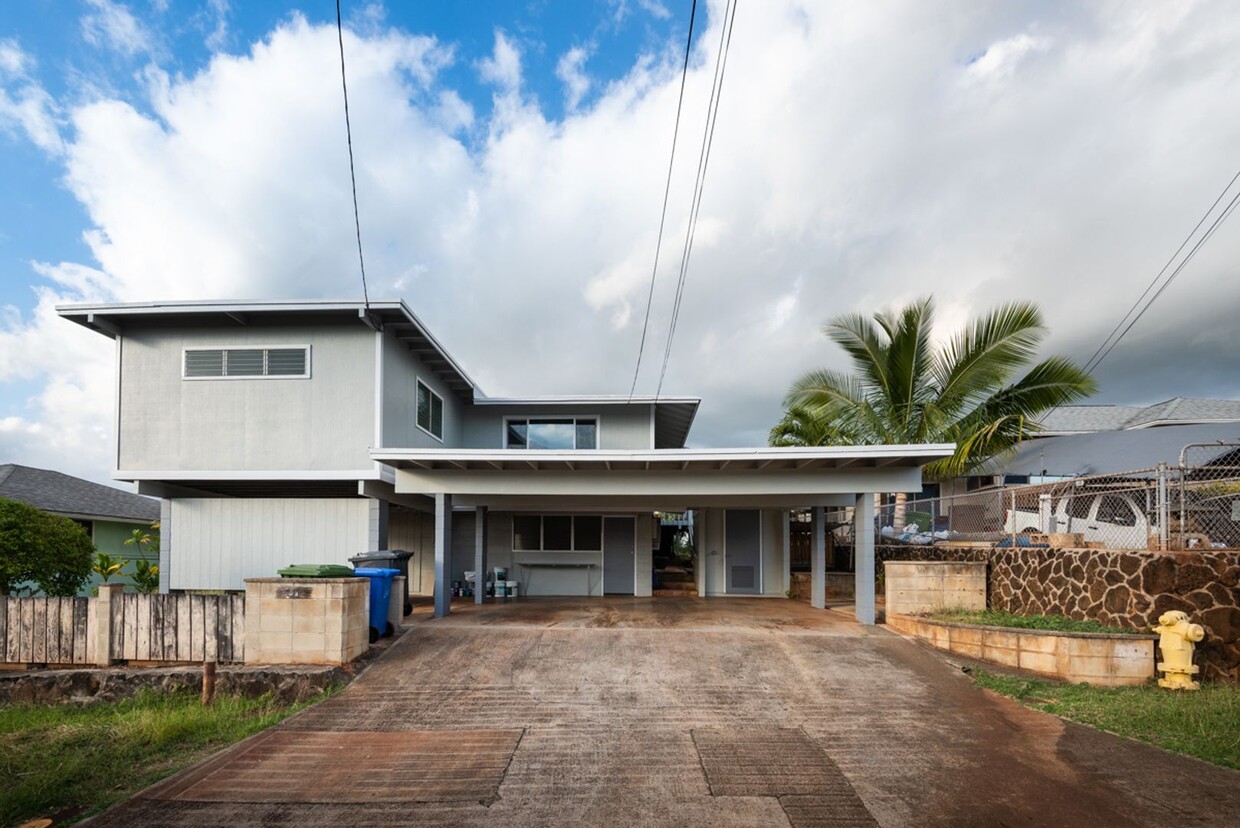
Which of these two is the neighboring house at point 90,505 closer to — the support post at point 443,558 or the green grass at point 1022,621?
the support post at point 443,558

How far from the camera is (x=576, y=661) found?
8.95 m

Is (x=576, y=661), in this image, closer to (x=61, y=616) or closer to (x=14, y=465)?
(x=61, y=616)

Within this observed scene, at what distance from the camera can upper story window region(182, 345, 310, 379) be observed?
12.8 meters

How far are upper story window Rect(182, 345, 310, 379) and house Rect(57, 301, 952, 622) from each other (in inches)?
0.9

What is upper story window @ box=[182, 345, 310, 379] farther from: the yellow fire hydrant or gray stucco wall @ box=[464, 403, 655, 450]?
the yellow fire hydrant

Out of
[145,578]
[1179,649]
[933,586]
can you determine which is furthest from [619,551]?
[145,578]

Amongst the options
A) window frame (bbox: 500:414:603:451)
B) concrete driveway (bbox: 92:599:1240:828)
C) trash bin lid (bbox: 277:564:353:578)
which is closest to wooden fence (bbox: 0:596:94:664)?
trash bin lid (bbox: 277:564:353:578)

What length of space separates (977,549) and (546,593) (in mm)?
9003

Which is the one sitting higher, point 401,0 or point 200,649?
point 401,0

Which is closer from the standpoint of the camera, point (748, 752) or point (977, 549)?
point (748, 752)

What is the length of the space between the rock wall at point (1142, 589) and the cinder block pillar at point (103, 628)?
38.9ft

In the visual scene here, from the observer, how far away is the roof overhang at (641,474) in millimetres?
10945

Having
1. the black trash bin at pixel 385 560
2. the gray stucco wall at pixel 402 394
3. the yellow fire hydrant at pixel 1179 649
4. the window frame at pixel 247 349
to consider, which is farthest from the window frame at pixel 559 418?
the yellow fire hydrant at pixel 1179 649

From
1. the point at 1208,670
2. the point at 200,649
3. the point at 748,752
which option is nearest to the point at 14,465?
the point at 200,649
